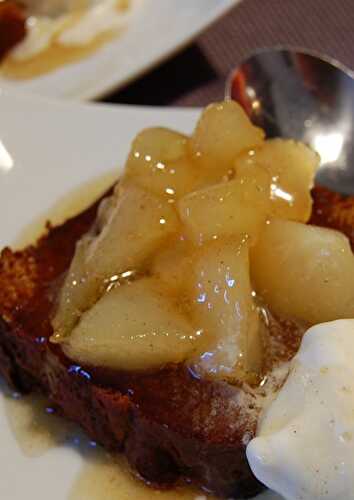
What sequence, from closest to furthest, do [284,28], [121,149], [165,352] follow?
1. [165,352]
2. [121,149]
3. [284,28]

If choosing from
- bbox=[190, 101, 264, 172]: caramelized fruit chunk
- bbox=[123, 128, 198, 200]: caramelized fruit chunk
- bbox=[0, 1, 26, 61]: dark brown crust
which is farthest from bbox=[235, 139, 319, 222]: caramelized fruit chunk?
bbox=[0, 1, 26, 61]: dark brown crust

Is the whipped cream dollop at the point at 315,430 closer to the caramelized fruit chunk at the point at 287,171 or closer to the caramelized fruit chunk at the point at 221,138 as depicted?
the caramelized fruit chunk at the point at 287,171

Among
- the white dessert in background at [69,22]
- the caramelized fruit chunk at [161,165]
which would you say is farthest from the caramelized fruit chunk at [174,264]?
the white dessert in background at [69,22]

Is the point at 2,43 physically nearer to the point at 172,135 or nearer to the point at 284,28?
the point at 284,28

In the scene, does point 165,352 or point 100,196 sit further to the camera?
point 100,196

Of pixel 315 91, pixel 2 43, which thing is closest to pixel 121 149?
pixel 315 91

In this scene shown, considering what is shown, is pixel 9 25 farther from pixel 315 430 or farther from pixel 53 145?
pixel 315 430

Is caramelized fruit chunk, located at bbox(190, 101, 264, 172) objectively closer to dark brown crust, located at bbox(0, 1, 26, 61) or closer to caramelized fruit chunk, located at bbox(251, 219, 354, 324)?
caramelized fruit chunk, located at bbox(251, 219, 354, 324)
